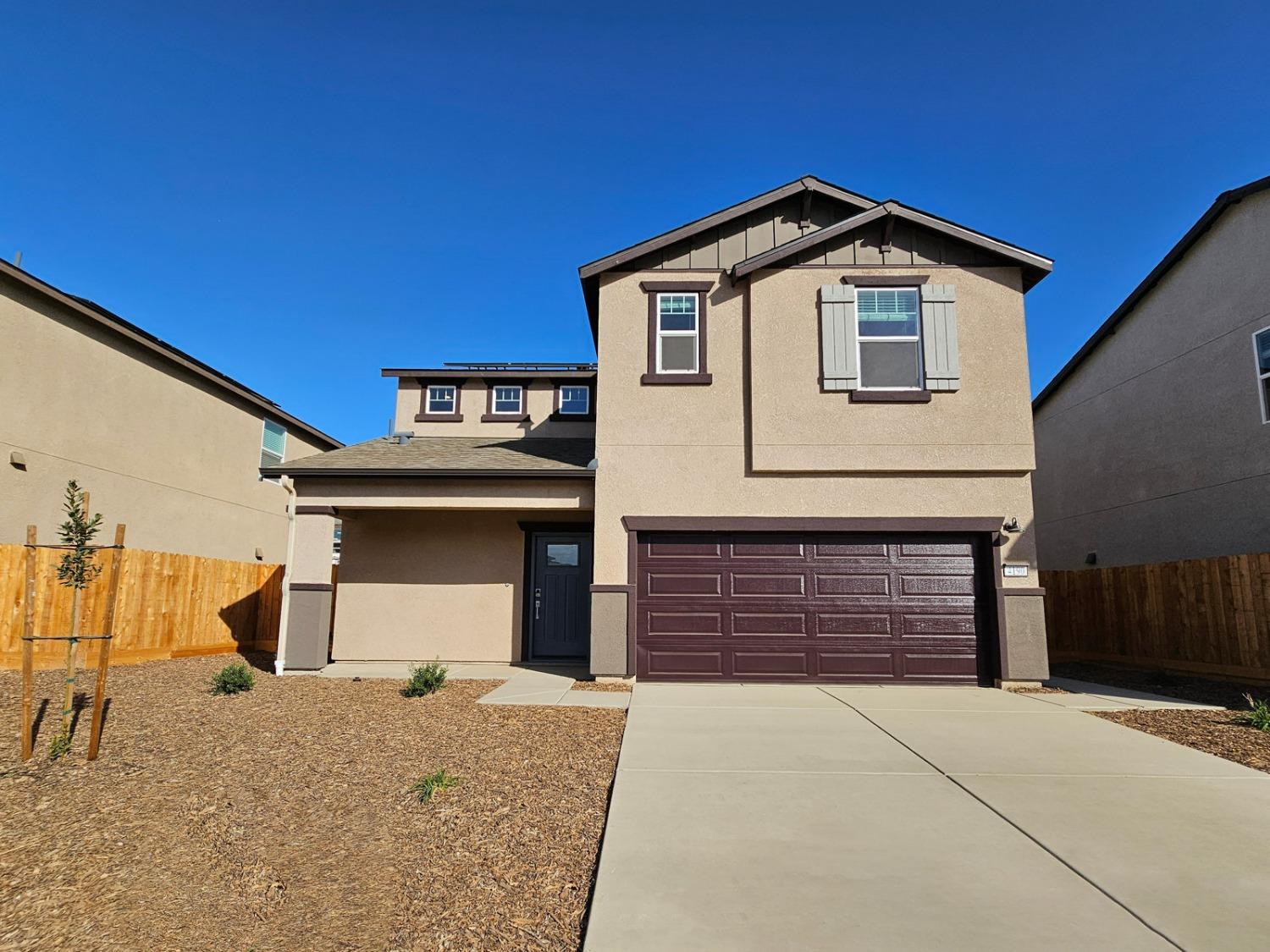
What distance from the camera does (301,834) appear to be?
15.9 ft

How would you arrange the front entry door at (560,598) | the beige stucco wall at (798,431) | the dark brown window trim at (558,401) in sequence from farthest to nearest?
the dark brown window trim at (558,401) → the front entry door at (560,598) → the beige stucco wall at (798,431)

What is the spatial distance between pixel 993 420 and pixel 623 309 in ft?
18.8

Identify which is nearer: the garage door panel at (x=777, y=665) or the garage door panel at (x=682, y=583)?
the garage door panel at (x=777, y=665)

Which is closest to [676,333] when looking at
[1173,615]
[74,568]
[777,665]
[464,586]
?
[777,665]

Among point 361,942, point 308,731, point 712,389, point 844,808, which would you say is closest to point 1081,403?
point 712,389

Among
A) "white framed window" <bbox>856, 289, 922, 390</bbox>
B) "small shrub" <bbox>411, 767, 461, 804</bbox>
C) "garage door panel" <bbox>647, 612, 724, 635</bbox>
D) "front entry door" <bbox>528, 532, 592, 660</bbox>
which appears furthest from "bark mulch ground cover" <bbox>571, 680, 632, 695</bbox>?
"white framed window" <bbox>856, 289, 922, 390</bbox>

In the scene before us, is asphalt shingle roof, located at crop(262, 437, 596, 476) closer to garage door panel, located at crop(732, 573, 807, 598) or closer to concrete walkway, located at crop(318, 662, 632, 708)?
garage door panel, located at crop(732, 573, 807, 598)

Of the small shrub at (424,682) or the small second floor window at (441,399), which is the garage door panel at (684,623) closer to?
the small shrub at (424,682)

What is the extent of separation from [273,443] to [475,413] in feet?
20.3

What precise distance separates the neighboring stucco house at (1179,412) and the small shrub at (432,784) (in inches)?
522

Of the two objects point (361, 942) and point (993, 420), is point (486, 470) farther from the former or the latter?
point (361, 942)

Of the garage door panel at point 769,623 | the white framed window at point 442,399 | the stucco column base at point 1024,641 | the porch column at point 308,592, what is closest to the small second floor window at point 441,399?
the white framed window at point 442,399

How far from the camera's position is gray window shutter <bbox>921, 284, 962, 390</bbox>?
11062mm

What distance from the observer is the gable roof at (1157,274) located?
12609 millimetres
